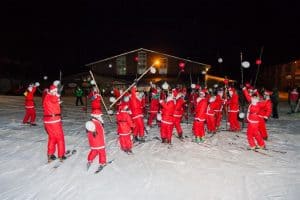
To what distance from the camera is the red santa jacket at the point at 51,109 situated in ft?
28.5

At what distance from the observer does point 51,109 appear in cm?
873

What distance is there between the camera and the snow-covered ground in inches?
266

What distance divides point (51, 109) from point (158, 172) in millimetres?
3254

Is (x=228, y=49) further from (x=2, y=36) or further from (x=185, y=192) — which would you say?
(x=185, y=192)

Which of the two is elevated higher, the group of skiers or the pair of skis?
the group of skiers

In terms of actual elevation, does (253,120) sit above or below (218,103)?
below

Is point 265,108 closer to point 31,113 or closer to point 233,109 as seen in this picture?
point 233,109

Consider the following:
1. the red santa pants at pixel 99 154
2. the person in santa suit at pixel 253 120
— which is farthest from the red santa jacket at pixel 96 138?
the person in santa suit at pixel 253 120

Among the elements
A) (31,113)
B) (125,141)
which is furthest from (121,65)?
(125,141)

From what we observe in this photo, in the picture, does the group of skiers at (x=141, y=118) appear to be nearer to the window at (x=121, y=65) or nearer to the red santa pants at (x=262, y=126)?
the red santa pants at (x=262, y=126)

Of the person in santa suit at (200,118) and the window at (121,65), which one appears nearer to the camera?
the person in santa suit at (200,118)

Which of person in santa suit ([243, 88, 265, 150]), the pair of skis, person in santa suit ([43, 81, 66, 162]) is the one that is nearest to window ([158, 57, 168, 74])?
→ person in santa suit ([243, 88, 265, 150])

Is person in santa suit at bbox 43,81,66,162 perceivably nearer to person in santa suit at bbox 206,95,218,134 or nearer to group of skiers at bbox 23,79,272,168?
group of skiers at bbox 23,79,272,168

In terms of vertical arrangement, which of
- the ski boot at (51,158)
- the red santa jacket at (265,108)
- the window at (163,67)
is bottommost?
the ski boot at (51,158)
